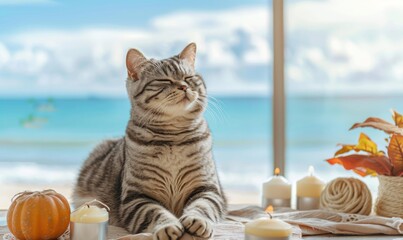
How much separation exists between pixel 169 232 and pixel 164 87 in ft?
1.67

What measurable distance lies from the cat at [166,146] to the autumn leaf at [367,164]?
1.58 ft

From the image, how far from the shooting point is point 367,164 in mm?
1938

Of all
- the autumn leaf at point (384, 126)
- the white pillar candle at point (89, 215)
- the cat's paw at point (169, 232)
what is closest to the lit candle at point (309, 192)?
the autumn leaf at point (384, 126)

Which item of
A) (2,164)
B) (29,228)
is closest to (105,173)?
(29,228)

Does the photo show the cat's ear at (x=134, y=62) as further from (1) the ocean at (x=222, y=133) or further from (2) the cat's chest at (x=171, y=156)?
(1) the ocean at (x=222, y=133)

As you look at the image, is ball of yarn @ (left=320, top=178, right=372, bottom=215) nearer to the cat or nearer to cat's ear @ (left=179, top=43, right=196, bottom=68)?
the cat

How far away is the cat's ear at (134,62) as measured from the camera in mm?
1783

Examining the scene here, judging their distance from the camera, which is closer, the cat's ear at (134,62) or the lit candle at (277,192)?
the cat's ear at (134,62)

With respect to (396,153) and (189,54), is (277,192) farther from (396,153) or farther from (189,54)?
(189,54)

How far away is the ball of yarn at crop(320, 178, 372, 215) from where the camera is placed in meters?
1.93

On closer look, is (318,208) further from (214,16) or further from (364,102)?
(214,16)

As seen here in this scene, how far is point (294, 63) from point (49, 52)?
3323mm

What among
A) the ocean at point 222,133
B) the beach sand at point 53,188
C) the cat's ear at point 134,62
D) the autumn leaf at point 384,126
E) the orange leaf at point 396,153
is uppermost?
the cat's ear at point 134,62

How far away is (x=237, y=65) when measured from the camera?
24.9ft
